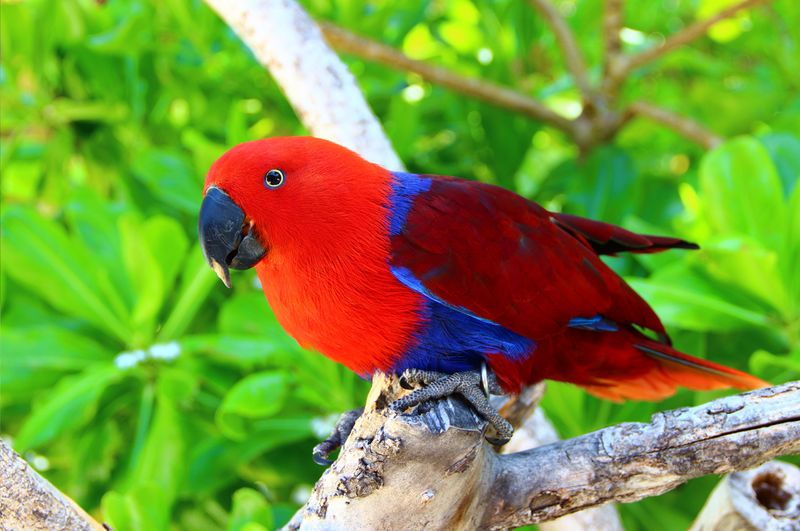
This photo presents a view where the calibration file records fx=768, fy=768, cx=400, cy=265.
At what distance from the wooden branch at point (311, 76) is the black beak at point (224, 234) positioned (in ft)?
1.55

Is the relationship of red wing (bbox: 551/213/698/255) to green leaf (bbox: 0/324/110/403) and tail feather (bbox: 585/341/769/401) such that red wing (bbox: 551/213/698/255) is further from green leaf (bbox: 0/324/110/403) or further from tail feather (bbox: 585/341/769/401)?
green leaf (bbox: 0/324/110/403)

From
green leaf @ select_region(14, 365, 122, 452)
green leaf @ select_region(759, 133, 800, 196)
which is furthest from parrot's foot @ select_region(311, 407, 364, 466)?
green leaf @ select_region(759, 133, 800, 196)

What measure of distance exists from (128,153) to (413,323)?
181cm

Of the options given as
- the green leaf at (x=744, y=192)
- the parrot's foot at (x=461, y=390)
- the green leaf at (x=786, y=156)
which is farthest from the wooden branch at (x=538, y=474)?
the green leaf at (x=786, y=156)

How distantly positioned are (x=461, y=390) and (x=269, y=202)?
0.44 m

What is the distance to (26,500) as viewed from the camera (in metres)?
1.04

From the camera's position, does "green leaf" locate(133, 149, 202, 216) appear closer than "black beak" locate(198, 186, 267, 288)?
No

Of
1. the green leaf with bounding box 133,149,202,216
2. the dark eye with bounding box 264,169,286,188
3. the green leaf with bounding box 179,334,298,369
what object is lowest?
the green leaf with bounding box 179,334,298,369

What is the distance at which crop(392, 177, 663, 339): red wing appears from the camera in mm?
1273

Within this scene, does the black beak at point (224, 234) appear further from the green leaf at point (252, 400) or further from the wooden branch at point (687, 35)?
the wooden branch at point (687, 35)

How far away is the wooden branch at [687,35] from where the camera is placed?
7.27ft

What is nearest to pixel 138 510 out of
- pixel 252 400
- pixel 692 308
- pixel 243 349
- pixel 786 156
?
pixel 252 400

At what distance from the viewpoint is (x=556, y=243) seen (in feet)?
4.53

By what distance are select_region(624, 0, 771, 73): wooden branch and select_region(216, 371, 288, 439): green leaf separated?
1506 millimetres
